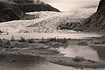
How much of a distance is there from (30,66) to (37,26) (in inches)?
2934

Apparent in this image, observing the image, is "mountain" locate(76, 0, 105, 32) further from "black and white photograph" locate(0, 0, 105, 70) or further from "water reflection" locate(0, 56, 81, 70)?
"water reflection" locate(0, 56, 81, 70)

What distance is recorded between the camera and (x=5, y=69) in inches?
659

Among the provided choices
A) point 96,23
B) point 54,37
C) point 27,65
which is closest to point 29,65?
point 27,65

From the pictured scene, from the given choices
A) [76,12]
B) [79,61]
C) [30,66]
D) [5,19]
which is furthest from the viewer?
[5,19]

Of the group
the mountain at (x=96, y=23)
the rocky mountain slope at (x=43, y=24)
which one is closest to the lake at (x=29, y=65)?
the rocky mountain slope at (x=43, y=24)

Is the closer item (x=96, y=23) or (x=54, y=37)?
(x=54, y=37)

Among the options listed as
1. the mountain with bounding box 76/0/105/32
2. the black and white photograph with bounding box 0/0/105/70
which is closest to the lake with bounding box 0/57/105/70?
the black and white photograph with bounding box 0/0/105/70

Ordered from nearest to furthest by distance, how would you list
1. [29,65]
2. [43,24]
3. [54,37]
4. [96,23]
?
1. [29,65]
2. [54,37]
3. [96,23]
4. [43,24]

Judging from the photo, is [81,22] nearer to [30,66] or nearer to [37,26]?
[37,26]

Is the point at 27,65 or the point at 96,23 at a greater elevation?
the point at 27,65

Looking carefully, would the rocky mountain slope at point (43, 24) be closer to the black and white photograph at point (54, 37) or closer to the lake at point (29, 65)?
the black and white photograph at point (54, 37)

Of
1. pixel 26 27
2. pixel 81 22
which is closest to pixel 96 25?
pixel 81 22

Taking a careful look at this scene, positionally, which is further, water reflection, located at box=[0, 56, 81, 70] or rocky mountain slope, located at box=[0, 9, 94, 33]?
rocky mountain slope, located at box=[0, 9, 94, 33]

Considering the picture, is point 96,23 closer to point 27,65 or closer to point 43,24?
point 43,24
